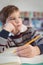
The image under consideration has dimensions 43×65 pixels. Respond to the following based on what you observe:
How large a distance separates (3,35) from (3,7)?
0.33ft

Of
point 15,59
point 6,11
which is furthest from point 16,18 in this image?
point 15,59

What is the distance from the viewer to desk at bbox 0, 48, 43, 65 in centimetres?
42

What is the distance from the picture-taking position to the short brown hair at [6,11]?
507 mm

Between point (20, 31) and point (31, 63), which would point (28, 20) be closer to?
point (20, 31)

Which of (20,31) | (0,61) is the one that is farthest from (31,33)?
(0,61)

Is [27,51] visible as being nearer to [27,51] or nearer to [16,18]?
[27,51]

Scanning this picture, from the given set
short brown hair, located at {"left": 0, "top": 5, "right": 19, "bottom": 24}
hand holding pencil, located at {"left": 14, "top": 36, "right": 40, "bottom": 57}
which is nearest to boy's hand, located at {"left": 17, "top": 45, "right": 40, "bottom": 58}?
hand holding pencil, located at {"left": 14, "top": 36, "right": 40, "bottom": 57}

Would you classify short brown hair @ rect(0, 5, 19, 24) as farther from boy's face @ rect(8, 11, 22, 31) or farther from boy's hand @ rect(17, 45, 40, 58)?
boy's hand @ rect(17, 45, 40, 58)

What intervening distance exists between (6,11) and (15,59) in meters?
0.17

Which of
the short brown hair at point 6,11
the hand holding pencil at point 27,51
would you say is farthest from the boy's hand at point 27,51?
the short brown hair at point 6,11

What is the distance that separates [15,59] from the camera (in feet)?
1.42

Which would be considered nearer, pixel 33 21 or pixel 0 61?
pixel 0 61

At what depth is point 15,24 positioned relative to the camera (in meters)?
0.51

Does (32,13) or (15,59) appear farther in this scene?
(32,13)
